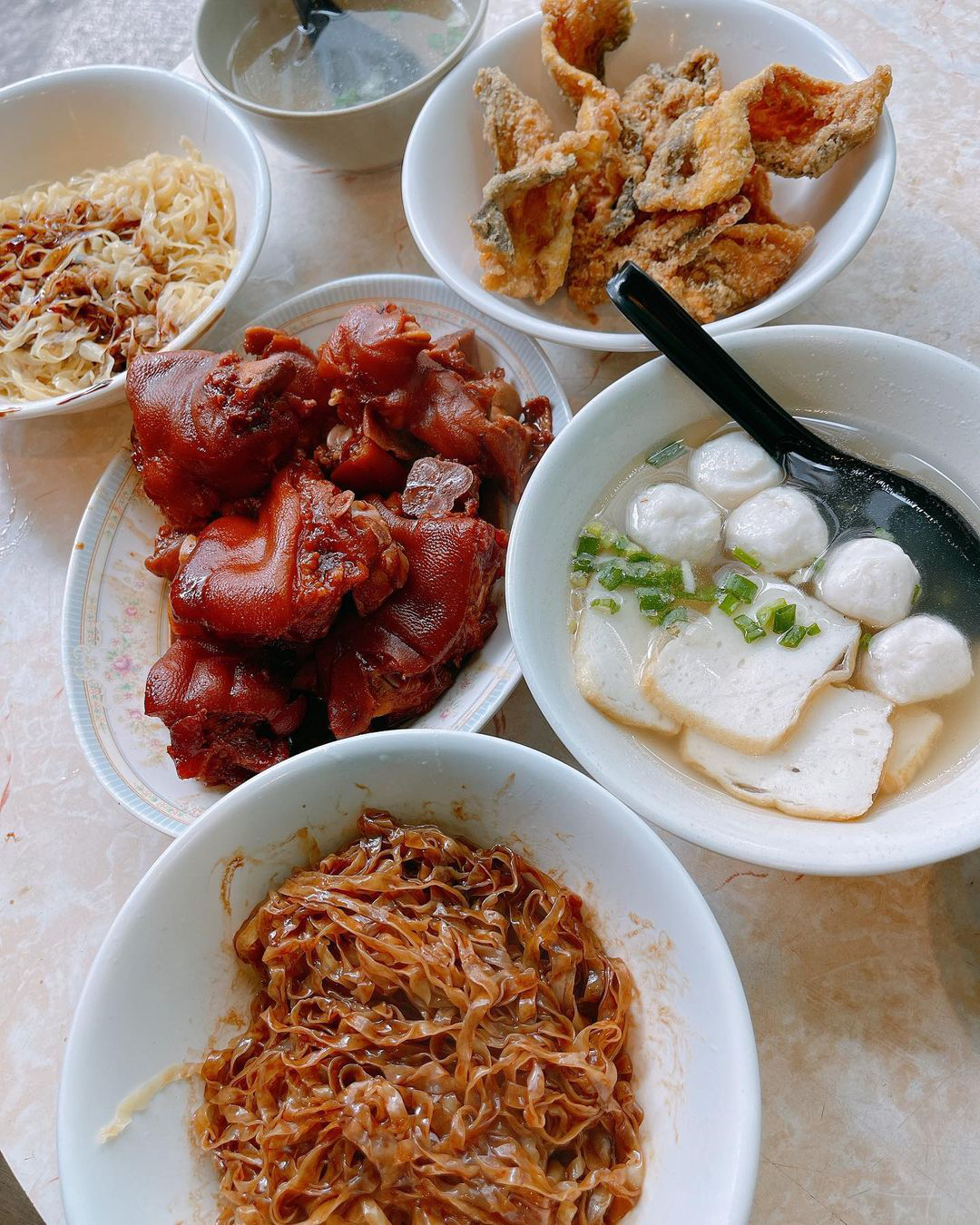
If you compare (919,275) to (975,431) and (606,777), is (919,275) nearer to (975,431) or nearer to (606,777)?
(975,431)

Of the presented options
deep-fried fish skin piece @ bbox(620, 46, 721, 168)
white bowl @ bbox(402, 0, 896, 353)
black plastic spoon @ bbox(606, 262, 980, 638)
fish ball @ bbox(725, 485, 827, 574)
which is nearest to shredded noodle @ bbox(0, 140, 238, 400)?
white bowl @ bbox(402, 0, 896, 353)

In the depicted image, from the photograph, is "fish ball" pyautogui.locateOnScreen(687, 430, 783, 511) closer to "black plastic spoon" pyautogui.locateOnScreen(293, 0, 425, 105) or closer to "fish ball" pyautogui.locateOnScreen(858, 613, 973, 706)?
"fish ball" pyautogui.locateOnScreen(858, 613, 973, 706)

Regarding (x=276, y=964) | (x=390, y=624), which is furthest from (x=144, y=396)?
(x=276, y=964)

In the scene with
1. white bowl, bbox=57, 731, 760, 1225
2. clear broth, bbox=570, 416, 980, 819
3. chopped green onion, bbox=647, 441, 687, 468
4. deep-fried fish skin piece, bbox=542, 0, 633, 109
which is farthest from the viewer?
deep-fried fish skin piece, bbox=542, 0, 633, 109

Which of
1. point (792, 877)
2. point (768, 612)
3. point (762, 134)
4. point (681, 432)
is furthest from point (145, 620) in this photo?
point (762, 134)

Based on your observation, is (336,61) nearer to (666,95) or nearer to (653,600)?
(666,95)

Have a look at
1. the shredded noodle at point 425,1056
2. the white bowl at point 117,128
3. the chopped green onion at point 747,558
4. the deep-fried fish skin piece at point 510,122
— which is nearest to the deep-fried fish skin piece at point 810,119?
the deep-fried fish skin piece at point 510,122

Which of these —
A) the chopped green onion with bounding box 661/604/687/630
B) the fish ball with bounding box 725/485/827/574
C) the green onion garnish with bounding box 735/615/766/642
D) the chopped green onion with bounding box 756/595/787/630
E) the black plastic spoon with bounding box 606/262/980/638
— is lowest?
the chopped green onion with bounding box 661/604/687/630
